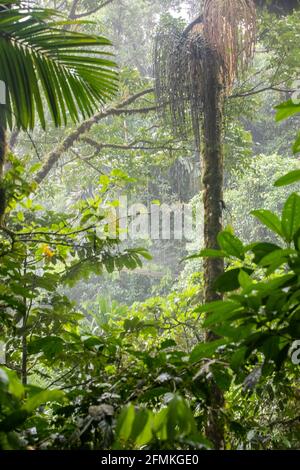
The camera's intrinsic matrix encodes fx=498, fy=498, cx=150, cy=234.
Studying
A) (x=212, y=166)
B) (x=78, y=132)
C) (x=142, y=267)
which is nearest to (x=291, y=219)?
(x=142, y=267)

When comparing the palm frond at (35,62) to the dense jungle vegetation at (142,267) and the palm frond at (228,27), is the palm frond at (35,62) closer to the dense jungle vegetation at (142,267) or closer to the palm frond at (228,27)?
the dense jungle vegetation at (142,267)

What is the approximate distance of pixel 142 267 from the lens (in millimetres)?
2389

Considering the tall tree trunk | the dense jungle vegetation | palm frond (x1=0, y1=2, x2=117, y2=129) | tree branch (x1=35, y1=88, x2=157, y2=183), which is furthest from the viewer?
tree branch (x1=35, y1=88, x2=157, y2=183)

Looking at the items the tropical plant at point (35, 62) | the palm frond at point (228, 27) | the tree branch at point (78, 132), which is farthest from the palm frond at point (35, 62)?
the tree branch at point (78, 132)

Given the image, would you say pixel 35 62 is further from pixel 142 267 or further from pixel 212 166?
pixel 212 166

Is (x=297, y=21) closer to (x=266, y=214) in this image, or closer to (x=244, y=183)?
(x=266, y=214)

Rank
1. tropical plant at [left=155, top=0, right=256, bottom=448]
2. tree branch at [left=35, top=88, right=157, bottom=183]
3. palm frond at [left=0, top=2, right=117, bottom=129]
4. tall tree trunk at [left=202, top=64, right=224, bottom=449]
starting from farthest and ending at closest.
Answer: tree branch at [left=35, top=88, right=157, bottom=183], tropical plant at [left=155, top=0, right=256, bottom=448], tall tree trunk at [left=202, top=64, right=224, bottom=449], palm frond at [left=0, top=2, right=117, bottom=129]

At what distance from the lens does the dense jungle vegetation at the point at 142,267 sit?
2.04 feet

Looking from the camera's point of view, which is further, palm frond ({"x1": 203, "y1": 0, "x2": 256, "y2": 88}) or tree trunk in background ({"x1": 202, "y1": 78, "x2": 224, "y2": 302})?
palm frond ({"x1": 203, "y1": 0, "x2": 256, "y2": 88})

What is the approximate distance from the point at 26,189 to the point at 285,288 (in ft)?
3.10

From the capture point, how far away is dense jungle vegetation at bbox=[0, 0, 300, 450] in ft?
2.04

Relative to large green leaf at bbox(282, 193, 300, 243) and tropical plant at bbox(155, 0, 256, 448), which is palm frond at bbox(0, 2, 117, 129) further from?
tropical plant at bbox(155, 0, 256, 448)

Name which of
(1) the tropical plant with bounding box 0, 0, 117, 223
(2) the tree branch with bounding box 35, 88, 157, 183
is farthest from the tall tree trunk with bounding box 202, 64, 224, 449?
(2) the tree branch with bounding box 35, 88, 157, 183
